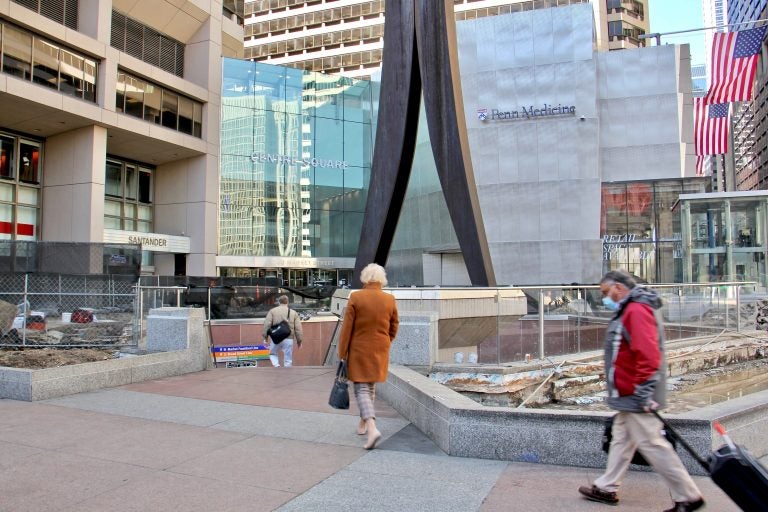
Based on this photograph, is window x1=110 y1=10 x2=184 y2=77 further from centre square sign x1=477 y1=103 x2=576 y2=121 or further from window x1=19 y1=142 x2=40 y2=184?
centre square sign x1=477 y1=103 x2=576 y2=121

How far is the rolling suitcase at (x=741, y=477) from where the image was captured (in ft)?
9.87

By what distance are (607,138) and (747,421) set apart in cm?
3608

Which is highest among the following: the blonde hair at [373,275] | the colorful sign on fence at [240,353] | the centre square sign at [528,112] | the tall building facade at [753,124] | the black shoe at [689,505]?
the tall building facade at [753,124]

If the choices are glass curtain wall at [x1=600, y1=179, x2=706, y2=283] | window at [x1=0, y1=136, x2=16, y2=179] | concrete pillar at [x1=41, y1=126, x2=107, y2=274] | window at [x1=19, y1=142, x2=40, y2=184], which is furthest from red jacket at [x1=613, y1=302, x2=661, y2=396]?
window at [x1=19, y1=142, x2=40, y2=184]

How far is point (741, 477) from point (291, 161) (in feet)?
135

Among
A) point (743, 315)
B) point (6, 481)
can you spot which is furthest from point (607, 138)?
point (6, 481)

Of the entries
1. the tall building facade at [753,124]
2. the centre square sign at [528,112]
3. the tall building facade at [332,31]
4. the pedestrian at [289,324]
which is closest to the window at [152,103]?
the centre square sign at [528,112]

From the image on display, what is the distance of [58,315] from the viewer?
35.6ft

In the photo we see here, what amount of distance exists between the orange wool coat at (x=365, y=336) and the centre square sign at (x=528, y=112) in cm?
3388

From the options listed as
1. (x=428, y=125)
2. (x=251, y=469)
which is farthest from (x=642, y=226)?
(x=251, y=469)

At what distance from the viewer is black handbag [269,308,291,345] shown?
12.0m

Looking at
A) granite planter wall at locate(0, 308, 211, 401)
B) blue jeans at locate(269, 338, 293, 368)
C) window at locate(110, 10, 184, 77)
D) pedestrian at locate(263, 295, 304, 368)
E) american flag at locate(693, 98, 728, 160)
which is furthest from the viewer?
window at locate(110, 10, 184, 77)

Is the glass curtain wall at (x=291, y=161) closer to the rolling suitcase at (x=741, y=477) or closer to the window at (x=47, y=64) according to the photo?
the window at (x=47, y=64)

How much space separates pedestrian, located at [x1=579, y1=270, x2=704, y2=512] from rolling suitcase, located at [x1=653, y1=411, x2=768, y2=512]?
24.6 inches
